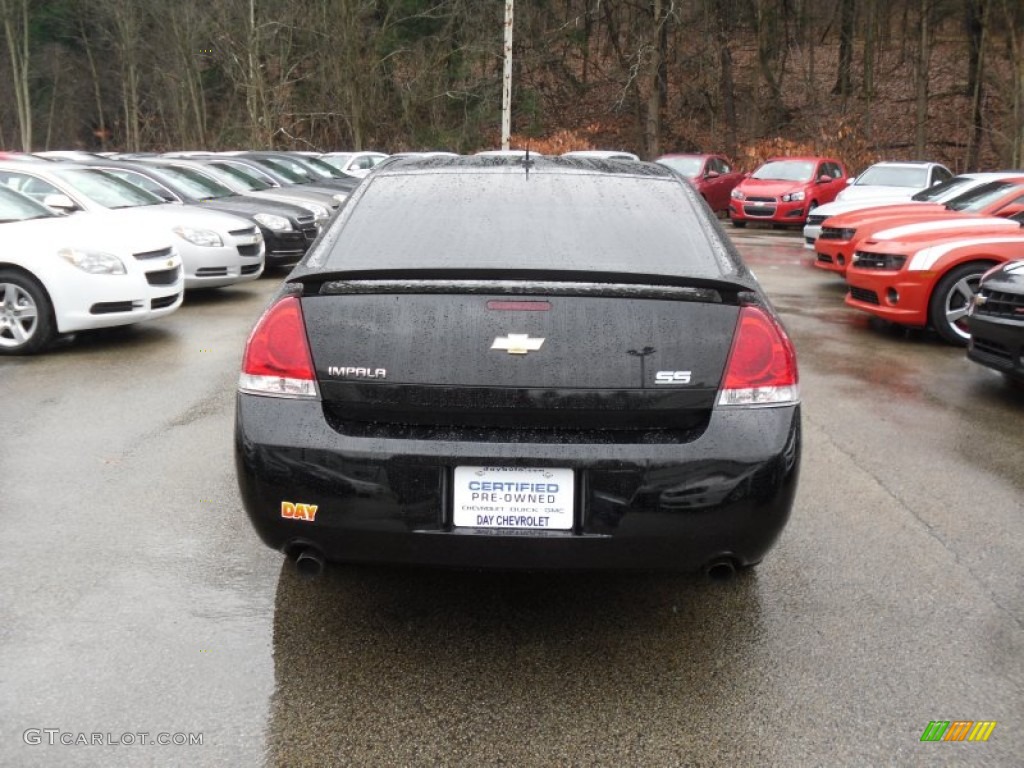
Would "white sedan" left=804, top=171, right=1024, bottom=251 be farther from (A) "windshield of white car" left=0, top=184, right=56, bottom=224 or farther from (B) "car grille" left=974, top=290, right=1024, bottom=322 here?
(A) "windshield of white car" left=0, top=184, right=56, bottom=224

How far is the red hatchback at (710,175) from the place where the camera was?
83.0 feet

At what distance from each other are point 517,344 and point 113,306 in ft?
20.9

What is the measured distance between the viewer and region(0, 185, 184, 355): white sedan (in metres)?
8.11

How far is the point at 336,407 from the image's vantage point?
3070 millimetres

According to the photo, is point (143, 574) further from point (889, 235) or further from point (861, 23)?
point (861, 23)

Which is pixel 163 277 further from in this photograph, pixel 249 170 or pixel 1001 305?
pixel 249 170

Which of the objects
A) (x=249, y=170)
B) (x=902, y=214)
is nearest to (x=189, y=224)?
(x=249, y=170)

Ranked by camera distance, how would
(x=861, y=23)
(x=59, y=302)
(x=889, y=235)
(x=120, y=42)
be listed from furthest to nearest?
(x=120, y=42) < (x=861, y=23) < (x=889, y=235) < (x=59, y=302)

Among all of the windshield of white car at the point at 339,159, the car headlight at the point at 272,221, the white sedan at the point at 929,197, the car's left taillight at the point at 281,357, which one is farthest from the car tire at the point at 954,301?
the windshield of white car at the point at 339,159

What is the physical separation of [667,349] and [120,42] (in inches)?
1877

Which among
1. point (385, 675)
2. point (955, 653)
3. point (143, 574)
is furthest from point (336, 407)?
point (955, 653)

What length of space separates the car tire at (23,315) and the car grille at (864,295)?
7344 mm

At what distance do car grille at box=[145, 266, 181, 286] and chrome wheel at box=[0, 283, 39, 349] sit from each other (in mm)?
973

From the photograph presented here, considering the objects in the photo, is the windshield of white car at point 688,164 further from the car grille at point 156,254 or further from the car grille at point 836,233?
the car grille at point 156,254
